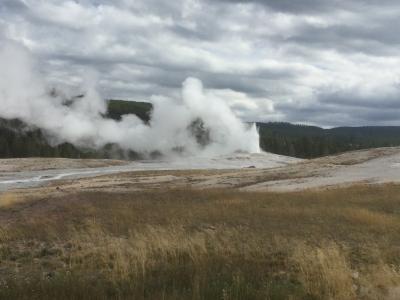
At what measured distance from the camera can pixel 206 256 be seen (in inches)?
436

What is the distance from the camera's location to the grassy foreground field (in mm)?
8688

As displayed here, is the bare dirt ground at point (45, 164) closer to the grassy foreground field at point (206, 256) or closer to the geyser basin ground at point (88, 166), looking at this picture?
the geyser basin ground at point (88, 166)

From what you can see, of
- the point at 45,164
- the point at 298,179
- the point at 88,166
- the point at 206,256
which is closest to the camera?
the point at 206,256

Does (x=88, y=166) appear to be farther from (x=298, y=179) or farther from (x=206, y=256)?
(x=206, y=256)

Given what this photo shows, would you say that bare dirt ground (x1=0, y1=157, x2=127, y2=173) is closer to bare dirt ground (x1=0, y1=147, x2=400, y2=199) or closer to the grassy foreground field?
bare dirt ground (x1=0, y1=147, x2=400, y2=199)

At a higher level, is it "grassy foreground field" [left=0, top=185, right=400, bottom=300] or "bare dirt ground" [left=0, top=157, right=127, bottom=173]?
"grassy foreground field" [left=0, top=185, right=400, bottom=300]

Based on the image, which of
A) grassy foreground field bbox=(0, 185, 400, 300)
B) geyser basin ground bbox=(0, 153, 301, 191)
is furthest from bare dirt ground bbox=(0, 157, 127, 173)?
grassy foreground field bbox=(0, 185, 400, 300)

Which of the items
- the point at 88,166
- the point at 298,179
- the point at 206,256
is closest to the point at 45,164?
the point at 88,166

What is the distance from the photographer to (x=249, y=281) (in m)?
9.25

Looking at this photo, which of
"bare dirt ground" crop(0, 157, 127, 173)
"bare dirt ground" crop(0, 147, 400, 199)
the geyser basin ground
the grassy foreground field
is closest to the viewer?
the grassy foreground field

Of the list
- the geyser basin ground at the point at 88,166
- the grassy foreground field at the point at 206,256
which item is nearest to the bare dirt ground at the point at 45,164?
the geyser basin ground at the point at 88,166

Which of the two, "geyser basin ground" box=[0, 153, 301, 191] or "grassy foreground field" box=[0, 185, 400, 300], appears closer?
"grassy foreground field" box=[0, 185, 400, 300]

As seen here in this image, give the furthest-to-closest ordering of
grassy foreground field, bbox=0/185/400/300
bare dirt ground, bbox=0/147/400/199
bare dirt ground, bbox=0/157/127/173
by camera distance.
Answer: bare dirt ground, bbox=0/157/127/173, bare dirt ground, bbox=0/147/400/199, grassy foreground field, bbox=0/185/400/300

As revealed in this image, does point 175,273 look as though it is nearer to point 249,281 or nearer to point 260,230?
point 249,281
